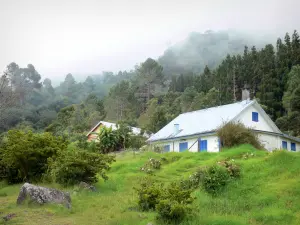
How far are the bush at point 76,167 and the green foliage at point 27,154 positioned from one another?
1.78 m

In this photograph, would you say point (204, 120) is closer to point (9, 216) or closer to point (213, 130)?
point (213, 130)

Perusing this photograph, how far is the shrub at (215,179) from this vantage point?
13609mm

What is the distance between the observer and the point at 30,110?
74375 mm

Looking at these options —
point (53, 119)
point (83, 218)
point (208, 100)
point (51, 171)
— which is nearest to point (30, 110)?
point (53, 119)

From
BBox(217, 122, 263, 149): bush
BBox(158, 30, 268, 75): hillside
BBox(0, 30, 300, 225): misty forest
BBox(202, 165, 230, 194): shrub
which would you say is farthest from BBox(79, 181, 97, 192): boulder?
BBox(158, 30, 268, 75): hillside

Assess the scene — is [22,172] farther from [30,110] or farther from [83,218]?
[30,110]

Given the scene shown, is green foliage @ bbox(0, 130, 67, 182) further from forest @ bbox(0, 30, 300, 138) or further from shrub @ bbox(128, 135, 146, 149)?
shrub @ bbox(128, 135, 146, 149)

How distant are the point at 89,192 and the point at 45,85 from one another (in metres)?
109

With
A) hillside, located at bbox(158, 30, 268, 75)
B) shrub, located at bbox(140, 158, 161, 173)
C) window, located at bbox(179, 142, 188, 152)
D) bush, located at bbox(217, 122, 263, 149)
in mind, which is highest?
hillside, located at bbox(158, 30, 268, 75)

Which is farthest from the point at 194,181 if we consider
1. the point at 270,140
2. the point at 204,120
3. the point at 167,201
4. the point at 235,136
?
the point at 270,140

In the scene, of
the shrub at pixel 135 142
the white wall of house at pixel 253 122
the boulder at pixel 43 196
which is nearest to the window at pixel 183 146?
the shrub at pixel 135 142

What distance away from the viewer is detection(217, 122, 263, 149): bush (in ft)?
75.8

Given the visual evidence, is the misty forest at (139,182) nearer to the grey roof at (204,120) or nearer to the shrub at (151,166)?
the shrub at (151,166)

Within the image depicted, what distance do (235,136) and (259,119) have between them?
9.57 meters
